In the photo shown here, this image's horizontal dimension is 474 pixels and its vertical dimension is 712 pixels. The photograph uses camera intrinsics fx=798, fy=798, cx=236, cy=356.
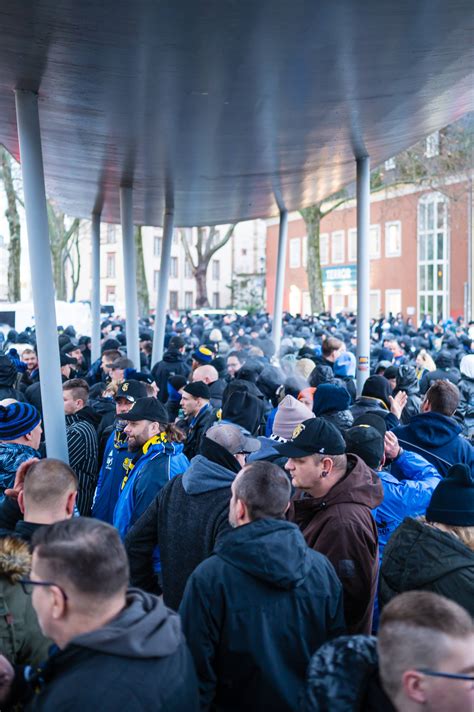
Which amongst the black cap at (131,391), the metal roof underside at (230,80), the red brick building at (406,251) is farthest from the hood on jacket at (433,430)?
the red brick building at (406,251)

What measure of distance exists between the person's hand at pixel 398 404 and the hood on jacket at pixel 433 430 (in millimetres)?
1638

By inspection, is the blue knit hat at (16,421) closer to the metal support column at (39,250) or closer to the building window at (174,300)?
the metal support column at (39,250)

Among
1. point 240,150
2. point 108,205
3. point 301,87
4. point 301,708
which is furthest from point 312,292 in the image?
point 301,708

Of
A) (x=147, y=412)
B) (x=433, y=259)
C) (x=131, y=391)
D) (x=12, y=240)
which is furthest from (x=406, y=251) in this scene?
(x=147, y=412)

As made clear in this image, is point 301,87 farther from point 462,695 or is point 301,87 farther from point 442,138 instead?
point 442,138

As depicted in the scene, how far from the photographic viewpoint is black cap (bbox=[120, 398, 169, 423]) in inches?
214

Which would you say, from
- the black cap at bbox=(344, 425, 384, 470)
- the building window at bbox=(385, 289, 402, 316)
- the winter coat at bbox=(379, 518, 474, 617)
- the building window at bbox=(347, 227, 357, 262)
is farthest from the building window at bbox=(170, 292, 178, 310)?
the winter coat at bbox=(379, 518, 474, 617)

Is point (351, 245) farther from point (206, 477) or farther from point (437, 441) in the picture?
point (206, 477)

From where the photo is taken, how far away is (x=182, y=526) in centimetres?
415

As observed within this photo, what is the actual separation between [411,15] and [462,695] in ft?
17.4

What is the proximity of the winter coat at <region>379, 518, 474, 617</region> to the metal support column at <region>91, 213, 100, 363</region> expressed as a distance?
15092 mm

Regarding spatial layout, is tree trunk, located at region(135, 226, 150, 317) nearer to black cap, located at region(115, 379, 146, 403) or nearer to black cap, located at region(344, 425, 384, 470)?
black cap, located at region(115, 379, 146, 403)

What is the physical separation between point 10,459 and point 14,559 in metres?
1.92

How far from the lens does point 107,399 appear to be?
316 inches
